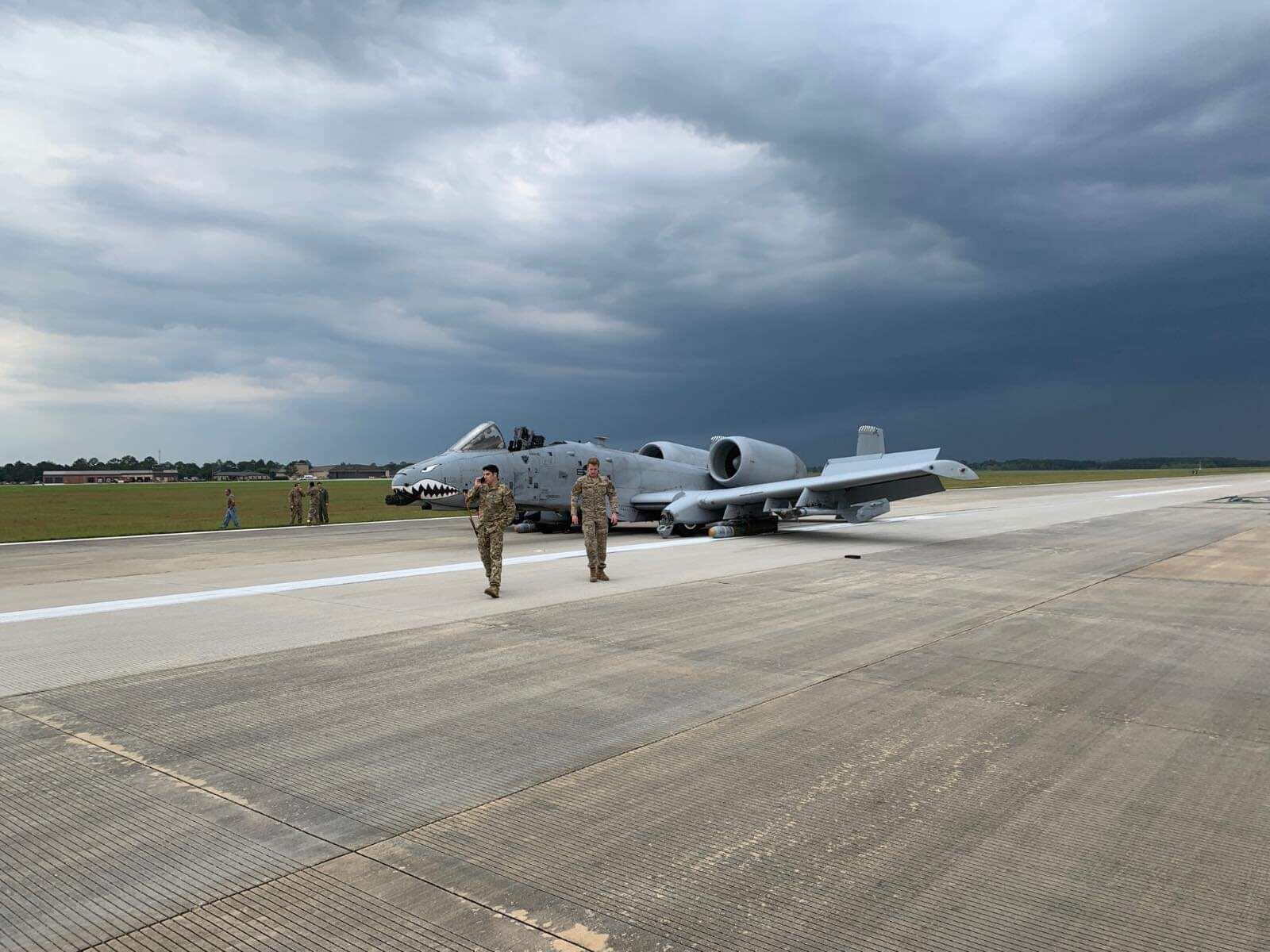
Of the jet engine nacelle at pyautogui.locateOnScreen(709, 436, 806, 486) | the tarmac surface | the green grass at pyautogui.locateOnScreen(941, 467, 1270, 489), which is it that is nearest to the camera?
the tarmac surface

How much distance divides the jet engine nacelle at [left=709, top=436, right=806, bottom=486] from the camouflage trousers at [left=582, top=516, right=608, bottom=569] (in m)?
8.73

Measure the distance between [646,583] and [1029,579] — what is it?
5454mm

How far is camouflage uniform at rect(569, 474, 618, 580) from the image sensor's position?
11.1 m

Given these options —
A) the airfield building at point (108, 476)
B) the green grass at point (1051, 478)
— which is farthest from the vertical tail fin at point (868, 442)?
the airfield building at point (108, 476)

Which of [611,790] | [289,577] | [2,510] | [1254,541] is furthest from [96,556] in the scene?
[2,510]

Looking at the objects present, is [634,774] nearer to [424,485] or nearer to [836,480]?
[424,485]

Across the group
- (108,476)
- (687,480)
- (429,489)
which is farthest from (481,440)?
(108,476)

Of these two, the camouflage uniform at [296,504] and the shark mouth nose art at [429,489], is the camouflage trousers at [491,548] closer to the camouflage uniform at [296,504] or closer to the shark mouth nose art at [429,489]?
→ the shark mouth nose art at [429,489]

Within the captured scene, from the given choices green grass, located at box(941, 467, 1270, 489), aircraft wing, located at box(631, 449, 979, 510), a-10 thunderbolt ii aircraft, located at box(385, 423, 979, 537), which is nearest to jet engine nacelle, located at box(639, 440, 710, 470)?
a-10 thunderbolt ii aircraft, located at box(385, 423, 979, 537)

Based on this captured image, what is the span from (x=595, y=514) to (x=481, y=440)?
21.5ft

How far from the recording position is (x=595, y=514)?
11273 millimetres

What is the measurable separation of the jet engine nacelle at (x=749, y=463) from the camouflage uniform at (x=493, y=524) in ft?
33.9

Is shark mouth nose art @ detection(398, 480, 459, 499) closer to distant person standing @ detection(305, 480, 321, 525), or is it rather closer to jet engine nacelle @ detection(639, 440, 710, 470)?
jet engine nacelle @ detection(639, 440, 710, 470)

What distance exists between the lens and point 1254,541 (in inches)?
673
